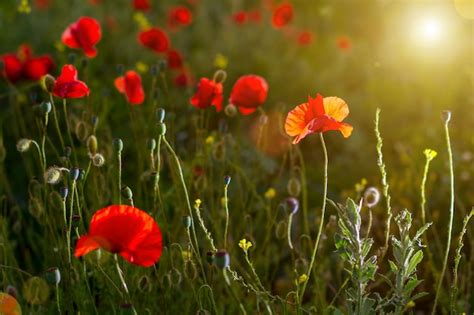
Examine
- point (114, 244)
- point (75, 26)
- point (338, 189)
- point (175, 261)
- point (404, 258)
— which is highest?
point (75, 26)

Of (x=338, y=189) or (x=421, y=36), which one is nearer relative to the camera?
(x=338, y=189)

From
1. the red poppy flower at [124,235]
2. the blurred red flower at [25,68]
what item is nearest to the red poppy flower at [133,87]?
the blurred red flower at [25,68]

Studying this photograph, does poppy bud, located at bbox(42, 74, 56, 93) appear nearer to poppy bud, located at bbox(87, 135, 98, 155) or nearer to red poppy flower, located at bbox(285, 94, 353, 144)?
poppy bud, located at bbox(87, 135, 98, 155)

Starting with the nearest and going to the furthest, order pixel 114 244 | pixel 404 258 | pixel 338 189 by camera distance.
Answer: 1. pixel 114 244
2. pixel 404 258
3. pixel 338 189

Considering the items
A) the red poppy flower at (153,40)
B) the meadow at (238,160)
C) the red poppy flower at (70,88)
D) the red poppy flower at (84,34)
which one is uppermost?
the red poppy flower at (84,34)

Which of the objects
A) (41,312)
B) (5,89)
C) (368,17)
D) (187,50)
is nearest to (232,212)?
(41,312)

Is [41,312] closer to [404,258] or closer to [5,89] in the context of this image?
[404,258]

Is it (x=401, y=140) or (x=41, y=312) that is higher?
(x=41, y=312)

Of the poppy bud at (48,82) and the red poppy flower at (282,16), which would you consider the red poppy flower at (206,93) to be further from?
the red poppy flower at (282,16)
